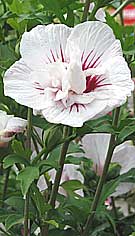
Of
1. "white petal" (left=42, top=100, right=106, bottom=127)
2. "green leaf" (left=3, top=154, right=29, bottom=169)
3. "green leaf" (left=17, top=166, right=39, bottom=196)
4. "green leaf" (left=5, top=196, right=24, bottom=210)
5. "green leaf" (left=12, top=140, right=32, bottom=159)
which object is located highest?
"white petal" (left=42, top=100, right=106, bottom=127)

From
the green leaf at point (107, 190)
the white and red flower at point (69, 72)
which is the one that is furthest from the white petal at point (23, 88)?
the green leaf at point (107, 190)

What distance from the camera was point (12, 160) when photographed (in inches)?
25.3

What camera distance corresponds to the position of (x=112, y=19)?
0.68 meters

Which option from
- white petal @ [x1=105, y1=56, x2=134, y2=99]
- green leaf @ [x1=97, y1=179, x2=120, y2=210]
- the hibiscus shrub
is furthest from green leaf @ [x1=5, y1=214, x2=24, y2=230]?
white petal @ [x1=105, y1=56, x2=134, y2=99]

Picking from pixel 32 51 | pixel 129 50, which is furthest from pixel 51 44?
pixel 129 50

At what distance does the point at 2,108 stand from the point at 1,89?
0.11 feet

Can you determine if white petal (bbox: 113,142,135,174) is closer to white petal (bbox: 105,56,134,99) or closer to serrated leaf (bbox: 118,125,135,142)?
serrated leaf (bbox: 118,125,135,142)

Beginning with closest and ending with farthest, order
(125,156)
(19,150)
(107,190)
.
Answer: (19,150), (107,190), (125,156)

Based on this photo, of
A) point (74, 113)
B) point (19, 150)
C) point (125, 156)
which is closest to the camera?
point (74, 113)

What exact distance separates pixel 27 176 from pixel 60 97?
10 cm

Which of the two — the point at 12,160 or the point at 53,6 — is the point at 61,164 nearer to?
the point at 12,160

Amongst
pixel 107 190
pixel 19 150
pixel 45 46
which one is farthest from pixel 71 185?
pixel 45 46

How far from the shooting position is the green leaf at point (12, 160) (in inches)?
25.1

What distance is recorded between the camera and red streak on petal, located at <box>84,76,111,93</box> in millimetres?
582
